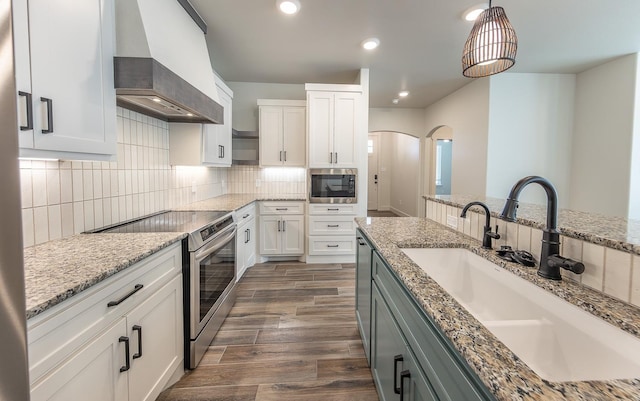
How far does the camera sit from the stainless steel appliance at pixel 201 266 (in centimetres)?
176

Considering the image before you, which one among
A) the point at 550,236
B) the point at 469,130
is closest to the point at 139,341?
the point at 550,236

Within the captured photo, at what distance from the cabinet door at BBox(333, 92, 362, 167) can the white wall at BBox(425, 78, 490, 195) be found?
6.68 ft

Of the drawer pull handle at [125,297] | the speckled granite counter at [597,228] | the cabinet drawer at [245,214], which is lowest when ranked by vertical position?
the drawer pull handle at [125,297]

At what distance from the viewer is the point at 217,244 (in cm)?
215

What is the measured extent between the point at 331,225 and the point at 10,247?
3.53 metres

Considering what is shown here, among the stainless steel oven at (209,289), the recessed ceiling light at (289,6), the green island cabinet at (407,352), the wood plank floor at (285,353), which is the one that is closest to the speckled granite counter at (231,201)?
the stainless steel oven at (209,289)

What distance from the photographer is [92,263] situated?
1.13m

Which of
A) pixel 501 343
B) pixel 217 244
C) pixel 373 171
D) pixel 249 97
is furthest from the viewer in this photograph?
pixel 373 171

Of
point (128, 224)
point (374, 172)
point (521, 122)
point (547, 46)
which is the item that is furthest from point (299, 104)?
point (374, 172)

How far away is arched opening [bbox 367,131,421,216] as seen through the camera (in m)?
7.41

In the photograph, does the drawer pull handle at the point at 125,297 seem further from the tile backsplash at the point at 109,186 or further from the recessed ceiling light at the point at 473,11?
the recessed ceiling light at the point at 473,11

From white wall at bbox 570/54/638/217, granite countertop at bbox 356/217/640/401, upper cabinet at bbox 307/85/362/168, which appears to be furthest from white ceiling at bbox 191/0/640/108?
granite countertop at bbox 356/217/640/401

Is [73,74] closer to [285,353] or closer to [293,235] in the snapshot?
[285,353]

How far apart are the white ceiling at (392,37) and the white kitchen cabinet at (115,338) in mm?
2326
